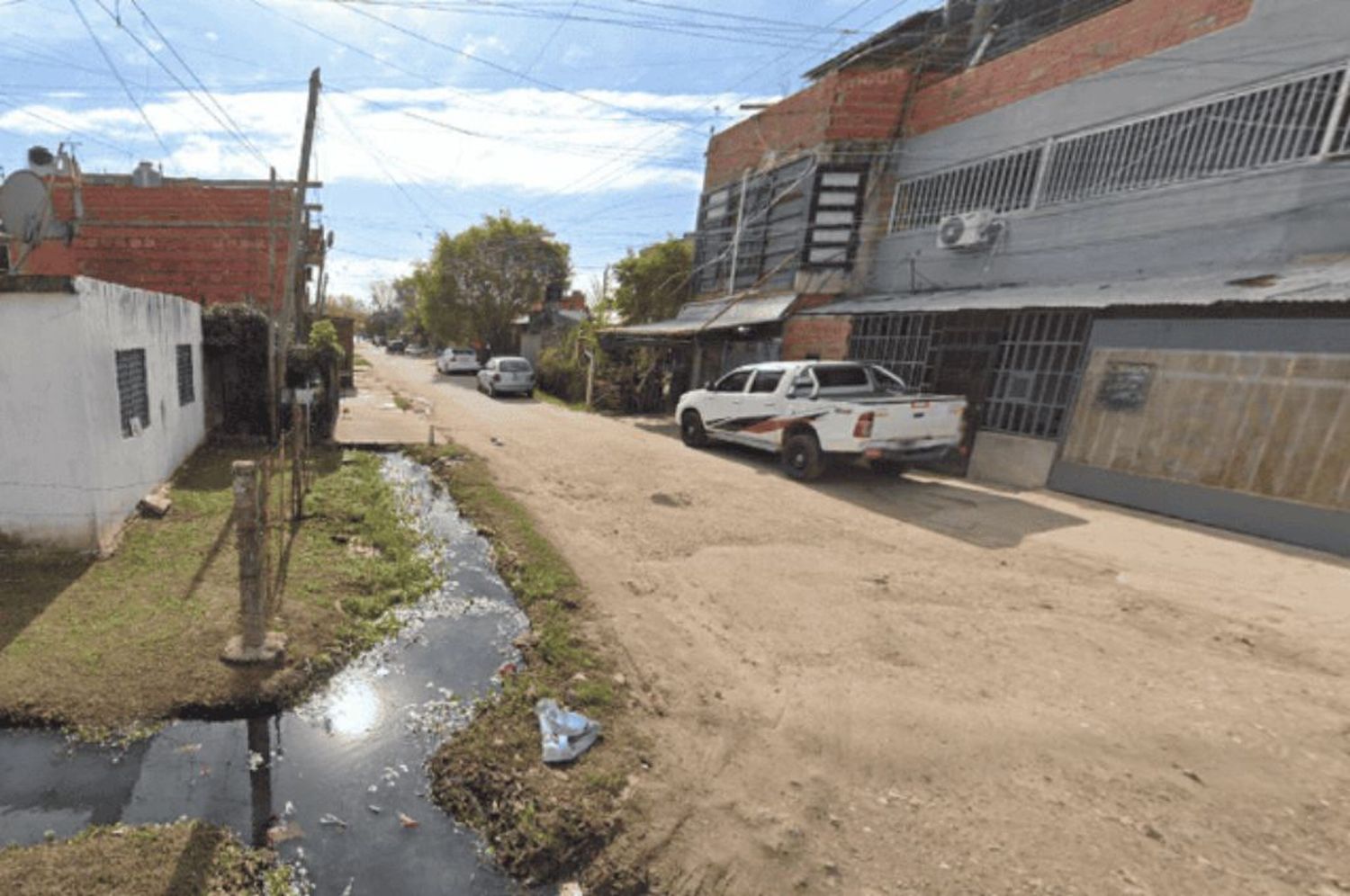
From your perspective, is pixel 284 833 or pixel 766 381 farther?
pixel 766 381

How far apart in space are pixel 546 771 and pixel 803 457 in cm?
667

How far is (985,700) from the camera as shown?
3.45 m

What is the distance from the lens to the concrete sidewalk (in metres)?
10.7

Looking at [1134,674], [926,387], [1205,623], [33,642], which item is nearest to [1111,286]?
[926,387]

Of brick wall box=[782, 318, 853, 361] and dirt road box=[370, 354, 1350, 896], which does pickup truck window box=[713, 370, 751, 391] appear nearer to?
brick wall box=[782, 318, 853, 361]

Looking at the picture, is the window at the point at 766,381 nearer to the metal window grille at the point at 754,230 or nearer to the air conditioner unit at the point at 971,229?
the air conditioner unit at the point at 971,229

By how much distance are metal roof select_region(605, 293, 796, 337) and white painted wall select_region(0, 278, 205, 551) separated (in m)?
10.9

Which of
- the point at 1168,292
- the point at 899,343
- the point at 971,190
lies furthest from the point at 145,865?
the point at 971,190

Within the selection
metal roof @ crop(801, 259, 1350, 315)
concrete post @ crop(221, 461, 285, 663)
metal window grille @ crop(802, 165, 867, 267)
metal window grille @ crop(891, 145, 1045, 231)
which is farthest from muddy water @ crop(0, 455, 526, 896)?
metal window grille @ crop(802, 165, 867, 267)

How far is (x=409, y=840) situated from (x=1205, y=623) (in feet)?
19.3

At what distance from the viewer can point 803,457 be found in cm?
873

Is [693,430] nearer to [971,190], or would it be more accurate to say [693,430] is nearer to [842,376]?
[842,376]

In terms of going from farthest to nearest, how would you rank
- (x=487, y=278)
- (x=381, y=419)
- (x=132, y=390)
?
(x=487, y=278), (x=381, y=419), (x=132, y=390)

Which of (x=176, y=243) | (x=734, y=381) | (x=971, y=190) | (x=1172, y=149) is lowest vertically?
(x=734, y=381)
